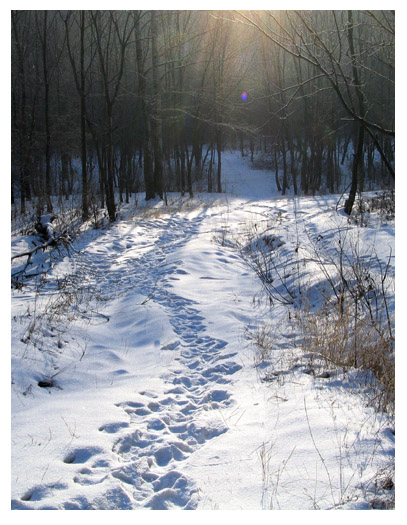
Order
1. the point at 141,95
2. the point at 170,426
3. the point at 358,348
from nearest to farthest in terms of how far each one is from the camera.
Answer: the point at 170,426, the point at 358,348, the point at 141,95

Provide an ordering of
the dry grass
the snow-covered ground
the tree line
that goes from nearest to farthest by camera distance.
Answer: the snow-covered ground < the dry grass < the tree line

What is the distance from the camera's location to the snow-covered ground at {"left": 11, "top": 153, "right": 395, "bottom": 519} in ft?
6.80

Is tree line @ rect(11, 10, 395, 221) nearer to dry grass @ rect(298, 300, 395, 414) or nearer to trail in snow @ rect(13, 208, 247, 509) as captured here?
dry grass @ rect(298, 300, 395, 414)

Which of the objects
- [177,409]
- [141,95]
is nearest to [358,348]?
[177,409]

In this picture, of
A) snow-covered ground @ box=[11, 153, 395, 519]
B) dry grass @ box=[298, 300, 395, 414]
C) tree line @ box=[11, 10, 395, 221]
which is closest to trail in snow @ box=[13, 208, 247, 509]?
snow-covered ground @ box=[11, 153, 395, 519]

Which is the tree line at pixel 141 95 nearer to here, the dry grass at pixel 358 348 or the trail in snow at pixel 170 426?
the dry grass at pixel 358 348

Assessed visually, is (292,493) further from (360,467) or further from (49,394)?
(49,394)

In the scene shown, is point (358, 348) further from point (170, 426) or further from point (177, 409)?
point (170, 426)

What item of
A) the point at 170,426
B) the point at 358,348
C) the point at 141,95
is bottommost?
the point at 170,426

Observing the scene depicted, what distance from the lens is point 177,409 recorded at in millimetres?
2936

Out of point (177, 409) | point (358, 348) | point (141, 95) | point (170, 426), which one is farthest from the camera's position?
point (141, 95)

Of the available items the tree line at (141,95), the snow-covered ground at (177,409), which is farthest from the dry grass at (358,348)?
the tree line at (141,95)

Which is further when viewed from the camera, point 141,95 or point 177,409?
point 141,95
